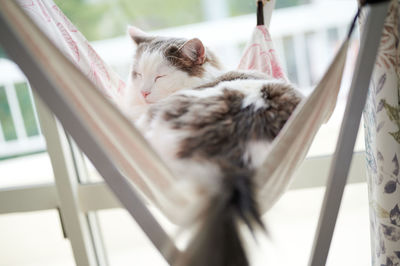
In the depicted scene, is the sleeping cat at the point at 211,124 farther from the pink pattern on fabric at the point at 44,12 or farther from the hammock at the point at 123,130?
the pink pattern on fabric at the point at 44,12

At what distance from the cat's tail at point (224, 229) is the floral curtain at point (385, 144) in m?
0.47

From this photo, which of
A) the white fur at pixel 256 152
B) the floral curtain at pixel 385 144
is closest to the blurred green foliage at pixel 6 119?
the white fur at pixel 256 152

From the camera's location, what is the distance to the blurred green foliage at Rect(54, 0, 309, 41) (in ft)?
10.8

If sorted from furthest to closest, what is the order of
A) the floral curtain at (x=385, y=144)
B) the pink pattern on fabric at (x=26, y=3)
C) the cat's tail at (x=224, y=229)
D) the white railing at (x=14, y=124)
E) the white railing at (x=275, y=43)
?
the white railing at (x=275, y=43) → the white railing at (x=14, y=124) → the pink pattern on fabric at (x=26, y=3) → the floral curtain at (x=385, y=144) → the cat's tail at (x=224, y=229)

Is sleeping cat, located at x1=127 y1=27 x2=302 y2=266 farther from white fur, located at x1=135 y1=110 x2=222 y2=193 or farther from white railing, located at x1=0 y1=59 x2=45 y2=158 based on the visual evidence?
white railing, located at x1=0 y1=59 x2=45 y2=158

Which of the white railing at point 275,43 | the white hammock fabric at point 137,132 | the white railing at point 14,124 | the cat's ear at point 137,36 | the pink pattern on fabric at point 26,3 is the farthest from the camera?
the white railing at point 275,43

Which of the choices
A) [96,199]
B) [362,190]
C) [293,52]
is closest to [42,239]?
[96,199]

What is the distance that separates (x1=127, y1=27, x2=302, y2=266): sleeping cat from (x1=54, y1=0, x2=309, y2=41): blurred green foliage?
7.84ft

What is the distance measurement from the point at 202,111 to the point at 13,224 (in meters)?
1.44

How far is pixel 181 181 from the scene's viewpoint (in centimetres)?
60

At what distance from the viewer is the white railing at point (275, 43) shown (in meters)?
2.37

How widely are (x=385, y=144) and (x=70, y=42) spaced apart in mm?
909

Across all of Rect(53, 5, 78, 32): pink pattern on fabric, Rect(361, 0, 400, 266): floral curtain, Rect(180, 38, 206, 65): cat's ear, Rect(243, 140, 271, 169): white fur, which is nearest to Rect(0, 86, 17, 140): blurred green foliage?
Rect(53, 5, 78, 32): pink pattern on fabric

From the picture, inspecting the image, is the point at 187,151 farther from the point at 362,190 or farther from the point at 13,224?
the point at 13,224
